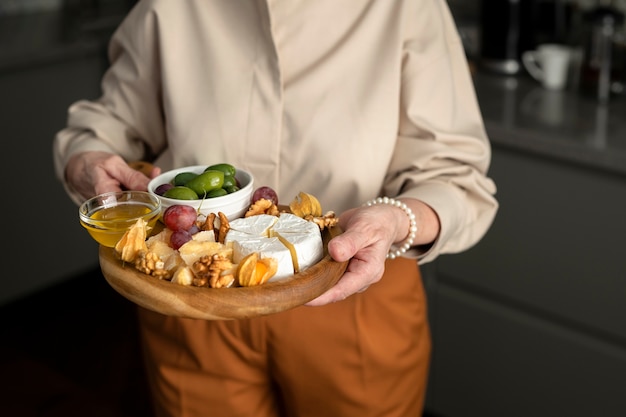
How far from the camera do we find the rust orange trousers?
116cm

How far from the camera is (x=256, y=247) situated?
0.93 meters

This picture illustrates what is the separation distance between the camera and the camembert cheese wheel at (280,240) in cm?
92

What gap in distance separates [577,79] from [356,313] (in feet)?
4.03

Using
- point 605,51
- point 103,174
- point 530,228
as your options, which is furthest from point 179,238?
point 605,51

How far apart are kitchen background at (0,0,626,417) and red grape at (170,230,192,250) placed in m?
1.04

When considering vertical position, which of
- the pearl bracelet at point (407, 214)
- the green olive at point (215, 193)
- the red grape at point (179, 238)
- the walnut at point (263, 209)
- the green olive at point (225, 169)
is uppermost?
the green olive at point (225, 169)

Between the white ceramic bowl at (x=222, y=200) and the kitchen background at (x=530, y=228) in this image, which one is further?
the kitchen background at (x=530, y=228)

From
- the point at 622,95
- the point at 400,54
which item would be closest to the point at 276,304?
the point at 400,54

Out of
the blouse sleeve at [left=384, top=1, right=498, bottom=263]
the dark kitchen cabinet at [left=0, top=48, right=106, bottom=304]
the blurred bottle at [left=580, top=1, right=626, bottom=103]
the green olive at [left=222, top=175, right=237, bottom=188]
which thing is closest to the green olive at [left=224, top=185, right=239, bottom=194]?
the green olive at [left=222, top=175, right=237, bottom=188]

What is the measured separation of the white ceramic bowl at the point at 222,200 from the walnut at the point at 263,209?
3 centimetres

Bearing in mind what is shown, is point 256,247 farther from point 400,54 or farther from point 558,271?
point 558,271

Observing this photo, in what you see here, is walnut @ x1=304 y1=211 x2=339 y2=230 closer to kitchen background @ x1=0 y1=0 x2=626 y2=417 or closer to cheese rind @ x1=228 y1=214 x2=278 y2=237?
cheese rind @ x1=228 y1=214 x2=278 y2=237

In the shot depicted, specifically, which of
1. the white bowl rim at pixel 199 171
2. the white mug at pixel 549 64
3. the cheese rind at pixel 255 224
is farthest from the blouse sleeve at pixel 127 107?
the white mug at pixel 549 64

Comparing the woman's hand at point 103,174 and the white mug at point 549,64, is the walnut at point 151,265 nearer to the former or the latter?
the woman's hand at point 103,174
